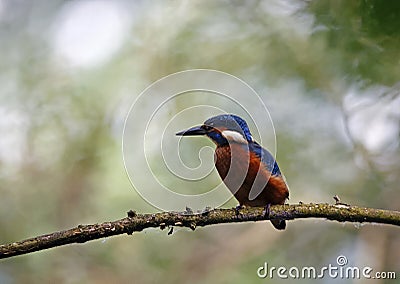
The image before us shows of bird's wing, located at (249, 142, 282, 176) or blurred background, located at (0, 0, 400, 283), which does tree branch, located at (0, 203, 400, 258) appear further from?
blurred background, located at (0, 0, 400, 283)

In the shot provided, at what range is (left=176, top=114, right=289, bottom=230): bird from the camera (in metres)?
1.41

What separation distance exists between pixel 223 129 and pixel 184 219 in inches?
13.6

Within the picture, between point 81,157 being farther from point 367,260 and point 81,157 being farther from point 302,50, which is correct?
point 367,260

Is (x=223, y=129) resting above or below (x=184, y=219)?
above

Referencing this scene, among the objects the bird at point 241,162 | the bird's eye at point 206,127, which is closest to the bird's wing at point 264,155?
the bird at point 241,162

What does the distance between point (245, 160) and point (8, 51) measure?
171 cm

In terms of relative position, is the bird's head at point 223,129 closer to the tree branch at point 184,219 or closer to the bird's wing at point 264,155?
the bird's wing at point 264,155

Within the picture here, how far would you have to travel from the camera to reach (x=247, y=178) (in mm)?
1474

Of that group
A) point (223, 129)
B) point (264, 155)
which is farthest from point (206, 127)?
point (264, 155)

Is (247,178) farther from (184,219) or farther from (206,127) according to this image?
(184,219)

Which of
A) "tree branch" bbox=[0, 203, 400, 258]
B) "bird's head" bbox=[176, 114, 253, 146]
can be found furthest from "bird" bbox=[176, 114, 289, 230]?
"tree branch" bbox=[0, 203, 400, 258]

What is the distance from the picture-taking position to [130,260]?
8.04 ft

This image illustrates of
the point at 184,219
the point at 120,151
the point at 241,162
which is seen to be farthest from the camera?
the point at 120,151

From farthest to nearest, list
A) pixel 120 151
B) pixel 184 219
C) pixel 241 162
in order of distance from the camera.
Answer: pixel 120 151, pixel 241 162, pixel 184 219
